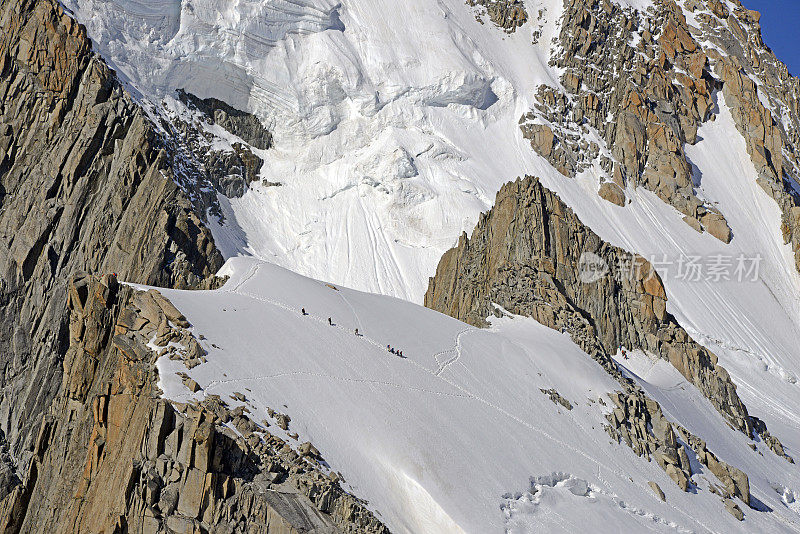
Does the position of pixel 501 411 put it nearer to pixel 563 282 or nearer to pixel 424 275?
pixel 563 282

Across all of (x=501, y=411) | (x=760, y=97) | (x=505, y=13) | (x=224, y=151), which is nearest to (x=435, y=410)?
(x=501, y=411)

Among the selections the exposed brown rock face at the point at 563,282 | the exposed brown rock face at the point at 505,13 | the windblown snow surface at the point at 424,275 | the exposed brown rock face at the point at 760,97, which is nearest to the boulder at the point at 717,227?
the windblown snow surface at the point at 424,275

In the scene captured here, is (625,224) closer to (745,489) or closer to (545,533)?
(745,489)

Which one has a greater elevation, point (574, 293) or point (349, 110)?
point (349, 110)

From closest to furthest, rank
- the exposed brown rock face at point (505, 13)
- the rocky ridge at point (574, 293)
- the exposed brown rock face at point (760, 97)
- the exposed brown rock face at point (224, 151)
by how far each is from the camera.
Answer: the rocky ridge at point (574, 293), the exposed brown rock face at point (224, 151), the exposed brown rock face at point (760, 97), the exposed brown rock face at point (505, 13)

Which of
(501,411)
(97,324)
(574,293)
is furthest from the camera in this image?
(574,293)

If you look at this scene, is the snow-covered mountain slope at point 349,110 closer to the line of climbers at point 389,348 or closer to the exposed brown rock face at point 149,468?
the line of climbers at point 389,348

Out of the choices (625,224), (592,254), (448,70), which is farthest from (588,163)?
(592,254)
